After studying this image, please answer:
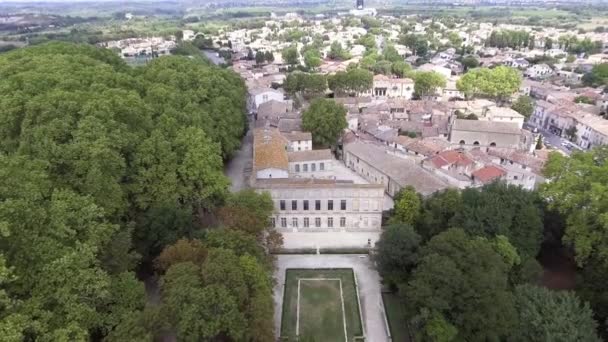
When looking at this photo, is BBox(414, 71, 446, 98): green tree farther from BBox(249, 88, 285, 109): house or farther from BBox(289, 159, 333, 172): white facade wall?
BBox(289, 159, 333, 172): white facade wall

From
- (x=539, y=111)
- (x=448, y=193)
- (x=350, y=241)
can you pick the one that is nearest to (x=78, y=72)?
(x=350, y=241)

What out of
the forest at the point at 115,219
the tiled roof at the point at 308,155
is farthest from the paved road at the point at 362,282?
the tiled roof at the point at 308,155

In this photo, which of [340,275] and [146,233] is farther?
[340,275]

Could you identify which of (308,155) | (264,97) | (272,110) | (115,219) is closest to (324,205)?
(308,155)

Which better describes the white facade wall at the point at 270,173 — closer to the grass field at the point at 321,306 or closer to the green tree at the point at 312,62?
the grass field at the point at 321,306

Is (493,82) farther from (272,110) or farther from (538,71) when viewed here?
(272,110)

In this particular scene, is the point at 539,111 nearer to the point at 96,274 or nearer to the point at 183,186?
the point at 183,186

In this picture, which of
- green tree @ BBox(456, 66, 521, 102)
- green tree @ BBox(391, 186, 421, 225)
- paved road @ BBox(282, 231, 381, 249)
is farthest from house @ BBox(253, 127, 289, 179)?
green tree @ BBox(456, 66, 521, 102)
